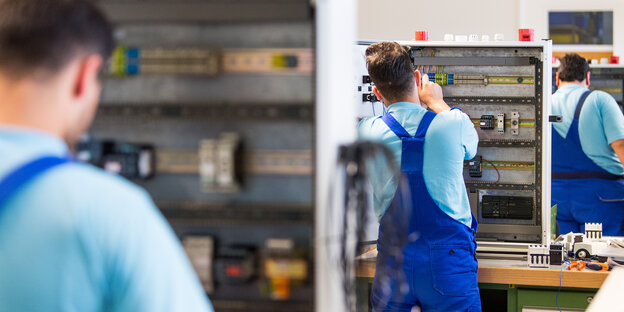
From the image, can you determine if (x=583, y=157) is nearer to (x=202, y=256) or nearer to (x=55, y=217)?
(x=202, y=256)

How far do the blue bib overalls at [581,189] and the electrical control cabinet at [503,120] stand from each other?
1.60 meters

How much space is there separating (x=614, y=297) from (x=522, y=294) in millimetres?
1087

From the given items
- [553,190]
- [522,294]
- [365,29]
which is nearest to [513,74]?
[522,294]

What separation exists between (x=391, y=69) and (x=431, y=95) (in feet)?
1.09

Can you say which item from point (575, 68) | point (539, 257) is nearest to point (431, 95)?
point (539, 257)

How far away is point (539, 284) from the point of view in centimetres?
313

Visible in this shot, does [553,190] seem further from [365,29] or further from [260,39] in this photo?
[260,39]

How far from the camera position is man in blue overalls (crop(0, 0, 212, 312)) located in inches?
36.2

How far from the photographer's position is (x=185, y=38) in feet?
4.80

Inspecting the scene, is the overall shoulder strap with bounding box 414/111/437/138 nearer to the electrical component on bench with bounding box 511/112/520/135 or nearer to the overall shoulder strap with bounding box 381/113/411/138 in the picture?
the overall shoulder strap with bounding box 381/113/411/138

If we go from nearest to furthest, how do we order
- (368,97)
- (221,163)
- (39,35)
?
1. (39,35)
2. (221,163)
3. (368,97)

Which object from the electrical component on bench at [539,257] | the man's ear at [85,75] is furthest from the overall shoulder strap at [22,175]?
the electrical component on bench at [539,257]

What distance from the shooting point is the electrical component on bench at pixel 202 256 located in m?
1.47

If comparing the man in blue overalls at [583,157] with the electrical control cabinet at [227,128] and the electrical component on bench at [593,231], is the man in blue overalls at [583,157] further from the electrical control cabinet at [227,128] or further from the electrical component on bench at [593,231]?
the electrical control cabinet at [227,128]
